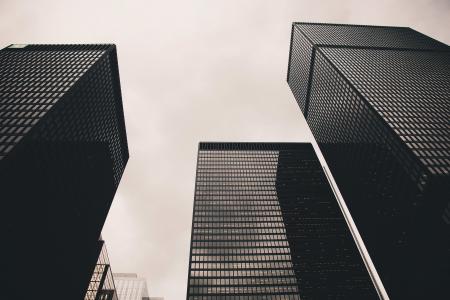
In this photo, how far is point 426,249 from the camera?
245 feet

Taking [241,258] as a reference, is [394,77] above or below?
above

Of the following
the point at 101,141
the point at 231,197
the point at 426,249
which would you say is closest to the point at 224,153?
the point at 231,197

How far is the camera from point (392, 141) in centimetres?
7994

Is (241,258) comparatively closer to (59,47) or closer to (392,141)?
(392,141)

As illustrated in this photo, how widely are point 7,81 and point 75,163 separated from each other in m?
28.4

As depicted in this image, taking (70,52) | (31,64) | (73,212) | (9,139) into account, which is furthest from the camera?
(70,52)

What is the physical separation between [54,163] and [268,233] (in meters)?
80.8

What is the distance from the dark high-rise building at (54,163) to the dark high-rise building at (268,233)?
40.3 m

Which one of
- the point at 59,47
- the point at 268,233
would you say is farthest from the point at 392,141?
the point at 59,47

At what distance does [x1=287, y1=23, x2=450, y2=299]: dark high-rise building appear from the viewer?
72.9 meters

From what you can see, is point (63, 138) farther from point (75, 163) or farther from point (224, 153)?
point (224, 153)

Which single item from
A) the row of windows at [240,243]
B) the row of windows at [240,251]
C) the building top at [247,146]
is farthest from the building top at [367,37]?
the row of windows at [240,251]

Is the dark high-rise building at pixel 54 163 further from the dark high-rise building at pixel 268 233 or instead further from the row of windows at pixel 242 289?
the dark high-rise building at pixel 268 233

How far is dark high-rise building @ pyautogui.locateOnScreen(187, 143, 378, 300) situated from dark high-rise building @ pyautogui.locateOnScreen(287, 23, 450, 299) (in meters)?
23.4
